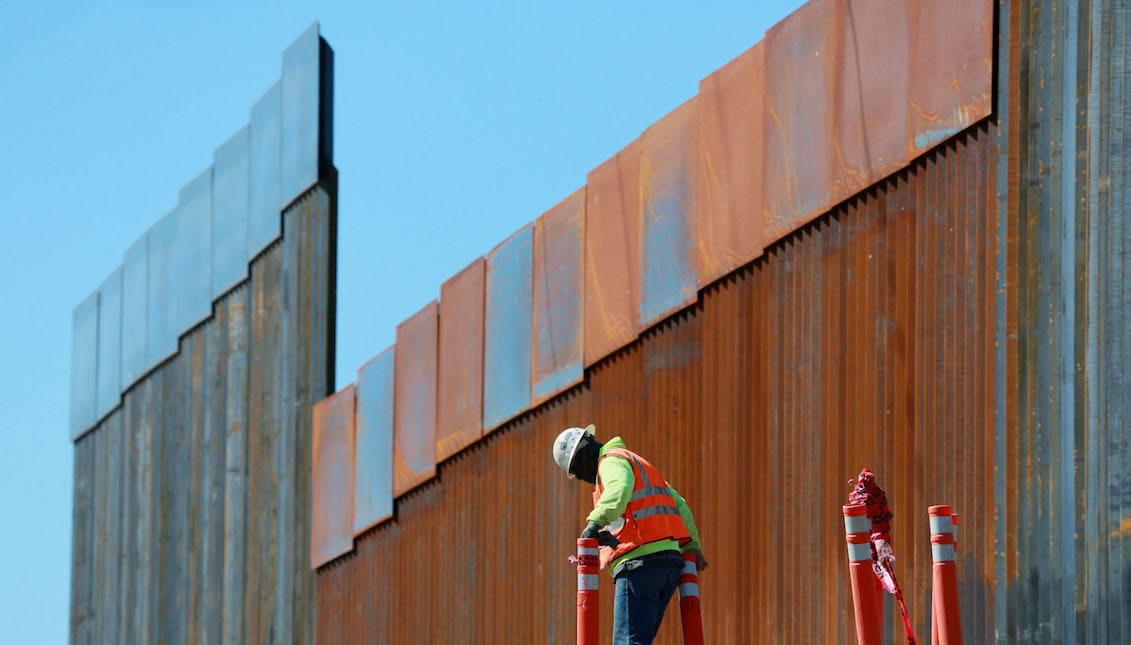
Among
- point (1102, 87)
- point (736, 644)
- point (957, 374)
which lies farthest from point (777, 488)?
point (1102, 87)

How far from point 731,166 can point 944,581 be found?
449 centimetres

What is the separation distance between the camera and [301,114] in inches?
707

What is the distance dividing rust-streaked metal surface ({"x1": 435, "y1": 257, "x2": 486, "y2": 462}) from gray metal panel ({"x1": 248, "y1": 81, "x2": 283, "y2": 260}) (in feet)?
12.8

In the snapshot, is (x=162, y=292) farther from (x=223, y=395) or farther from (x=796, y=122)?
(x=796, y=122)

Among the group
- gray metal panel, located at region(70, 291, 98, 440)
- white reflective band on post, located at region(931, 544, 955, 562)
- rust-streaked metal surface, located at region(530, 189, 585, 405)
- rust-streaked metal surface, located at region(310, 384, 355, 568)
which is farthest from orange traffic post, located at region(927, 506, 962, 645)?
gray metal panel, located at region(70, 291, 98, 440)

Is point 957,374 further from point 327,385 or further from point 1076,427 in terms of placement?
point 327,385

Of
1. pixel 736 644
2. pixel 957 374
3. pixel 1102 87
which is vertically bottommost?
pixel 736 644

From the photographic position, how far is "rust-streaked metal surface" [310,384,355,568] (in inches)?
658

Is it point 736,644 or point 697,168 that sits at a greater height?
point 697,168

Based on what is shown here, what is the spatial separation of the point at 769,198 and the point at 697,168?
36.4 inches

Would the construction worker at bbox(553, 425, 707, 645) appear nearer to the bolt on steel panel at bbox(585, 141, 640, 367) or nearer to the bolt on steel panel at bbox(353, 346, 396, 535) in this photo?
the bolt on steel panel at bbox(585, 141, 640, 367)

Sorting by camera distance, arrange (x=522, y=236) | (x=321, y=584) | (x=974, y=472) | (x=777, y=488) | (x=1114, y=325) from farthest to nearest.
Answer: (x=321, y=584) → (x=522, y=236) → (x=777, y=488) → (x=974, y=472) → (x=1114, y=325)

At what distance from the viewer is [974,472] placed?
28.8 ft

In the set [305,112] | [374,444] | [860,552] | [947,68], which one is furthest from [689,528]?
[305,112]
